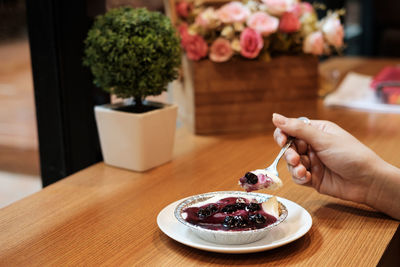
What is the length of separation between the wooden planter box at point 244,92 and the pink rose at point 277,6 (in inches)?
5.8

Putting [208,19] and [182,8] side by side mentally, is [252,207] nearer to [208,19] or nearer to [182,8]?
[208,19]

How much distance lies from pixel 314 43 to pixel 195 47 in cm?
37

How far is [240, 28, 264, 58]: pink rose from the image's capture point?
5.25ft

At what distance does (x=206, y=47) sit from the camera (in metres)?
1.64

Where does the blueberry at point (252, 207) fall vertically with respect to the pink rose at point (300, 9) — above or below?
below

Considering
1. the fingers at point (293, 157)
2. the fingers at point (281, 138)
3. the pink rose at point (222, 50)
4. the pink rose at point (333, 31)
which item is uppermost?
the pink rose at point (333, 31)

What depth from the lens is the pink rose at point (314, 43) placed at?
168 cm

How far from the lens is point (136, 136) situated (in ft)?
4.46

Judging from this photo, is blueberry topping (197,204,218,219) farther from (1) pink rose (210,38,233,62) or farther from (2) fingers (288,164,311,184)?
(1) pink rose (210,38,233,62)

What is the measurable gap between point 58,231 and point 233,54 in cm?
83

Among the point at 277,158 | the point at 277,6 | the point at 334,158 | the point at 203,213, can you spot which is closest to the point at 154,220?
the point at 203,213

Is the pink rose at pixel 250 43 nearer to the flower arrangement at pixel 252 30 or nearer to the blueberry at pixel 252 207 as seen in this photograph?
the flower arrangement at pixel 252 30

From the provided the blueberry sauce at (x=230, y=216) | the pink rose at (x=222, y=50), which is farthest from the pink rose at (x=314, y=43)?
the blueberry sauce at (x=230, y=216)

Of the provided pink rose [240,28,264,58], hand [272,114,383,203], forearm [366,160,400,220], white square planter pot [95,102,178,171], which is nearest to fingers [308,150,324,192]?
hand [272,114,383,203]
